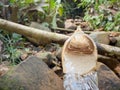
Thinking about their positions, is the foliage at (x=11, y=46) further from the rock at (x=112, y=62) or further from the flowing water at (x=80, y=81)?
the flowing water at (x=80, y=81)

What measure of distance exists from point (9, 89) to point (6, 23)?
42.7 inches

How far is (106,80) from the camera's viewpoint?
241 cm

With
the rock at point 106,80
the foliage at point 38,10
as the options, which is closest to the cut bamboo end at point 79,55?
the rock at point 106,80

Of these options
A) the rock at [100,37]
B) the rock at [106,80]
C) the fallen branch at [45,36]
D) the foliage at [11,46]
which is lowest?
the foliage at [11,46]

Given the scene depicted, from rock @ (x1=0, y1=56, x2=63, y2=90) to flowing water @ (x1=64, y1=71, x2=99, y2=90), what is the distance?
1.22ft

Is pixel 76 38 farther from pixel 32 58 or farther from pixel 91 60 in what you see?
pixel 32 58

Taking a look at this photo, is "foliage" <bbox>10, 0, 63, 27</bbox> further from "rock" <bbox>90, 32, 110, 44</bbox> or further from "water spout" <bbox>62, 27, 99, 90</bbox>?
"water spout" <bbox>62, 27, 99, 90</bbox>

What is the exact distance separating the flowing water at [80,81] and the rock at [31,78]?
37 centimetres

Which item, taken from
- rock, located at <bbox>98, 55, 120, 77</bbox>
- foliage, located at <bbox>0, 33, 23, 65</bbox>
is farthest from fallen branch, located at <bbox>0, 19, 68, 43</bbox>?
rock, located at <bbox>98, 55, 120, 77</bbox>

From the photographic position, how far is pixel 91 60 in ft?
6.29

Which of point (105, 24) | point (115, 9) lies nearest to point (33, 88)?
point (105, 24)

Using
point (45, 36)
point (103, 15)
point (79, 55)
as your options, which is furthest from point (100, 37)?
point (103, 15)

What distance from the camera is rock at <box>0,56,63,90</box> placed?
2166 mm

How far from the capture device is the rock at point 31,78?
217cm
